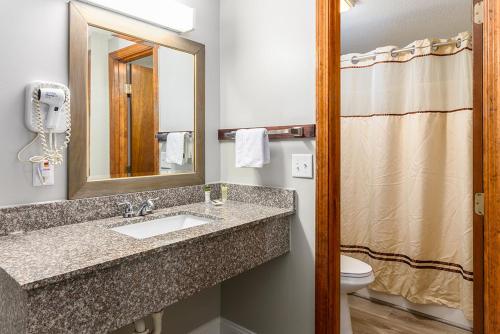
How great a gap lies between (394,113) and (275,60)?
3.94 ft

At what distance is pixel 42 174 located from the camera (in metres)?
1.28

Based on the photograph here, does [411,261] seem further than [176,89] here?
Yes

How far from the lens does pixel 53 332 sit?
2.76 ft

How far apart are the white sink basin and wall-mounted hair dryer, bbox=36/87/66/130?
1.64ft

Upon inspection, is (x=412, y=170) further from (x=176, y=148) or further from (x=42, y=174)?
(x=42, y=174)

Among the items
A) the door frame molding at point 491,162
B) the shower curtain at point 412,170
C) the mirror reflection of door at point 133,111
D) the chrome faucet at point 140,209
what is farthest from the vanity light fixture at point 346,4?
the chrome faucet at point 140,209

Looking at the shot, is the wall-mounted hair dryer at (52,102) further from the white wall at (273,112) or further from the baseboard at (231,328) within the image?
the baseboard at (231,328)

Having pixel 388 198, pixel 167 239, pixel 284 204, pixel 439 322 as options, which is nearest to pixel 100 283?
pixel 167 239

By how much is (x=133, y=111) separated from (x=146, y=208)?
50 cm

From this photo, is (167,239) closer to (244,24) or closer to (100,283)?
(100,283)

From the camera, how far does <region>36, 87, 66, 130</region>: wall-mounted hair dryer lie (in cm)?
121

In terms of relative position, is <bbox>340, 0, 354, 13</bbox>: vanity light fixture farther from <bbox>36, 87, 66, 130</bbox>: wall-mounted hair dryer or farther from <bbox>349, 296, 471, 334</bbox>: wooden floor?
<bbox>349, 296, 471, 334</bbox>: wooden floor

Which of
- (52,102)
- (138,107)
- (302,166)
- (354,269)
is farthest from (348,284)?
(52,102)

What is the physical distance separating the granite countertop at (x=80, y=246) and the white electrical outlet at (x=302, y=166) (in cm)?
27
